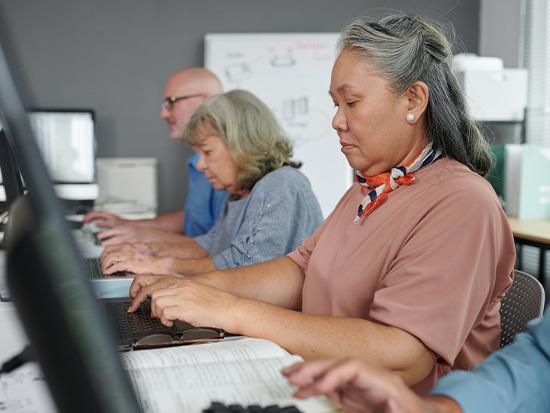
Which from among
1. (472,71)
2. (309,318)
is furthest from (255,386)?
(472,71)

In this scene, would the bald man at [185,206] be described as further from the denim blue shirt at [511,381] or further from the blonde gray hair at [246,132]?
the denim blue shirt at [511,381]

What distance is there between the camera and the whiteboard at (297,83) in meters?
4.14

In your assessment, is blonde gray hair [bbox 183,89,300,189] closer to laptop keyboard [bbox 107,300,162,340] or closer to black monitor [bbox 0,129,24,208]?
laptop keyboard [bbox 107,300,162,340]

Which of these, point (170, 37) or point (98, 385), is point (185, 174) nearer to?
point (170, 37)

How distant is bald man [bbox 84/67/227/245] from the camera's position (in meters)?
2.52

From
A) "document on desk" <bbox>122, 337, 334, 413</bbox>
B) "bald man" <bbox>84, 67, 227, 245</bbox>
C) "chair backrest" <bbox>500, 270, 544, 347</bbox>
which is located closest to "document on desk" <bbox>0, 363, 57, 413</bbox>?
"document on desk" <bbox>122, 337, 334, 413</bbox>

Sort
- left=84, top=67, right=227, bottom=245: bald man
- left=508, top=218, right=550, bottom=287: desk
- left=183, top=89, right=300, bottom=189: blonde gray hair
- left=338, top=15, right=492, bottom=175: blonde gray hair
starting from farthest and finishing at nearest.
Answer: left=508, top=218, right=550, bottom=287: desk < left=84, top=67, right=227, bottom=245: bald man < left=183, top=89, right=300, bottom=189: blonde gray hair < left=338, top=15, right=492, bottom=175: blonde gray hair

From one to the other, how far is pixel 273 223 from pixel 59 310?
1616 millimetres

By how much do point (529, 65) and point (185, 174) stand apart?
2192mm

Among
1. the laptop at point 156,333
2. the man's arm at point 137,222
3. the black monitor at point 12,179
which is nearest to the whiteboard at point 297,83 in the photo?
the man's arm at point 137,222

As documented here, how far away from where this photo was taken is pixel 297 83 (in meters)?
4.18

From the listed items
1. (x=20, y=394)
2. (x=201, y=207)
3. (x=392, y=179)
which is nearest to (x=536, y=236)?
(x=201, y=207)

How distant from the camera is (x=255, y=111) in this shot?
207 centimetres

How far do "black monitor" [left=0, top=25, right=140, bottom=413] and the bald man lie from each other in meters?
2.10
